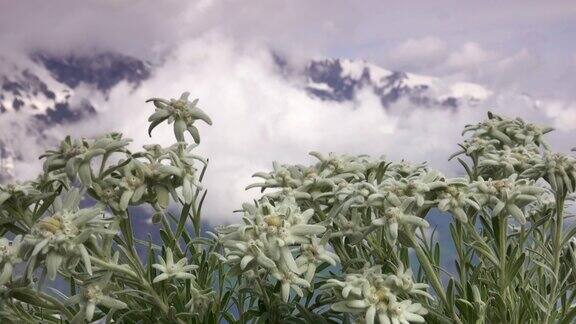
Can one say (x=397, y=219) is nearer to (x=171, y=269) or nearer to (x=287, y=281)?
(x=287, y=281)

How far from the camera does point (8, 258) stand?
2.63m

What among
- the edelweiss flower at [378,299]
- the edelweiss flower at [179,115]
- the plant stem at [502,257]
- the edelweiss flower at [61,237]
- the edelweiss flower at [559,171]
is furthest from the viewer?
the edelweiss flower at [179,115]

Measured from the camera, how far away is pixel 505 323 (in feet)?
9.52

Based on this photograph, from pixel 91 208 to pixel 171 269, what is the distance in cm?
39

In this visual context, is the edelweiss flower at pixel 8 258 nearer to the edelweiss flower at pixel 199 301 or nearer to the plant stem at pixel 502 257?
the edelweiss flower at pixel 199 301

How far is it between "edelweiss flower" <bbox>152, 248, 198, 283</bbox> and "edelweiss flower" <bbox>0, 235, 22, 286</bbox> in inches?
20.2

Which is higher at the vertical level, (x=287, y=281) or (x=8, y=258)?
(x=8, y=258)

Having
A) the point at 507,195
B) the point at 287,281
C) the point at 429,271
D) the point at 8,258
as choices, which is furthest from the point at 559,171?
the point at 8,258

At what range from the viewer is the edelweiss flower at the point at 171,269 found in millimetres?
2666

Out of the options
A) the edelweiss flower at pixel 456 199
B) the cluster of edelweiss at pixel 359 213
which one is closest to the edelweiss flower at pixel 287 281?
the cluster of edelweiss at pixel 359 213

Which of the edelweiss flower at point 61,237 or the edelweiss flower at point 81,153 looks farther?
the edelweiss flower at point 81,153

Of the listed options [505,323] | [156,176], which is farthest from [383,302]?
[156,176]

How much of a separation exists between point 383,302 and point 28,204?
4.73 feet

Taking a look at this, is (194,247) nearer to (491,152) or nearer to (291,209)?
(291,209)
